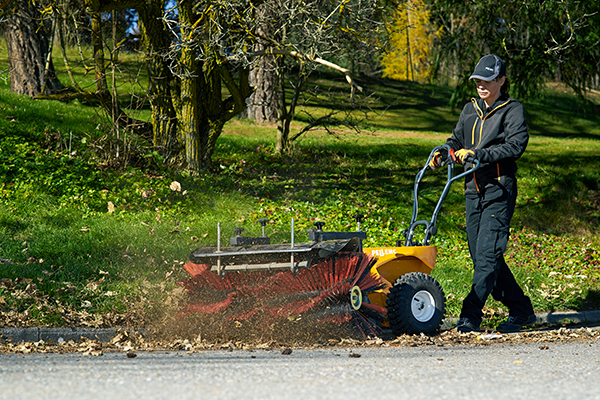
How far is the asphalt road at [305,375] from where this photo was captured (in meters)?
2.98

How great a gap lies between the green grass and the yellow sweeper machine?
2.63 ft

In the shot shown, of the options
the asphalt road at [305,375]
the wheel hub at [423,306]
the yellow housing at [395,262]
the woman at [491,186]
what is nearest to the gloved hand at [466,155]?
the woman at [491,186]

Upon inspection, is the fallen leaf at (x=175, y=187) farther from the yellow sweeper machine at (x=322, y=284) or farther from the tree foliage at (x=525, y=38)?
the tree foliage at (x=525, y=38)

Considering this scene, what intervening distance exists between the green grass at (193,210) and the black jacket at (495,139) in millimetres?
1830

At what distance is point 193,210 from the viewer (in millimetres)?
9352

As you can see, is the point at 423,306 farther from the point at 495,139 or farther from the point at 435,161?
the point at 495,139

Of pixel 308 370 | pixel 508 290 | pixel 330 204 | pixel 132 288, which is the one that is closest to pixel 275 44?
pixel 330 204

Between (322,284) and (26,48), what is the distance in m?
12.0

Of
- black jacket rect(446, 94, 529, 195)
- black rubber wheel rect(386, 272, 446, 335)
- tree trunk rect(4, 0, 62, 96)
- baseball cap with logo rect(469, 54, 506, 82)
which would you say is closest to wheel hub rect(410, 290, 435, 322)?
black rubber wheel rect(386, 272, 446, 335)

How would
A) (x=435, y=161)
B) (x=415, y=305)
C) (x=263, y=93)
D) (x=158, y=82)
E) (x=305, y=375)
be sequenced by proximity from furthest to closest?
(x=263, y=93) → (x=158, y=82) → (x=435, y=161) → (x=415, y=305) → (x=305, y=375)

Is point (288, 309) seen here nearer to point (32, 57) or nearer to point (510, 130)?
point (510, 130)

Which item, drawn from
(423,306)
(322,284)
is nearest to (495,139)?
(423,306)

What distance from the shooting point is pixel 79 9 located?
10.2 metres

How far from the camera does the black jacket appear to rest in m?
5.11
